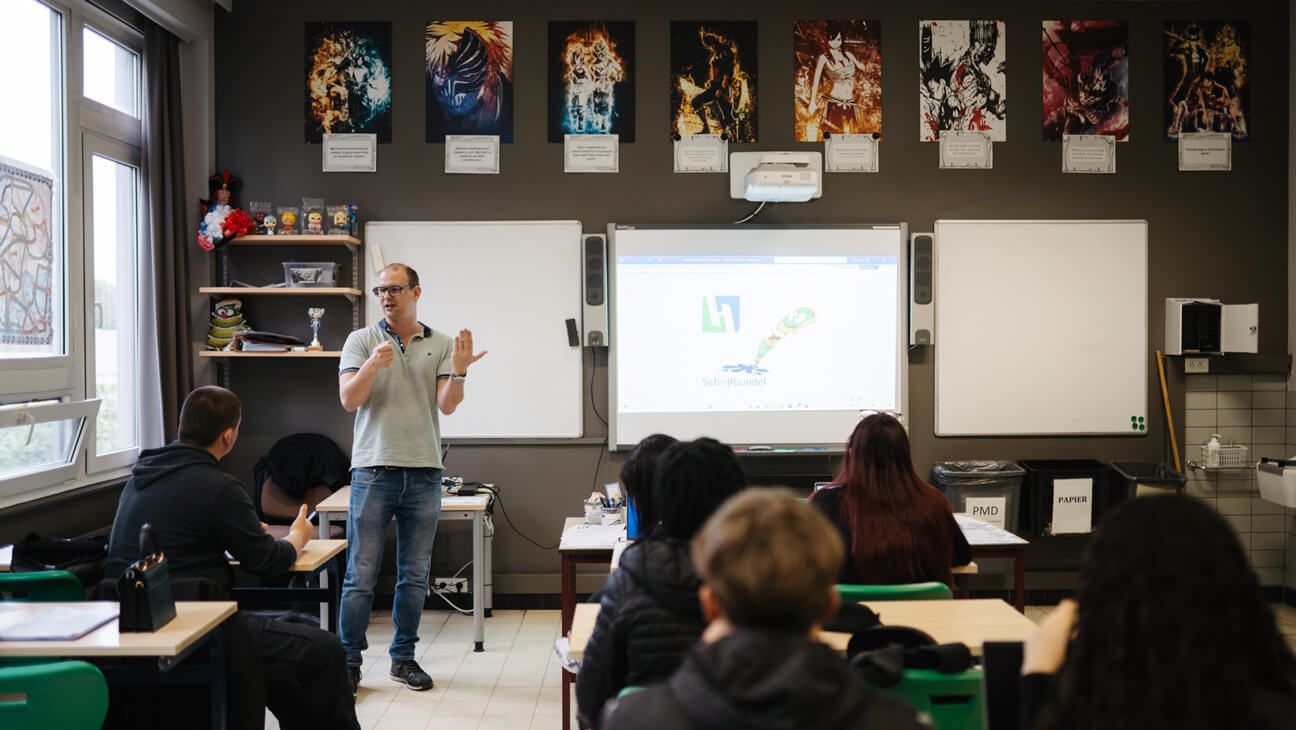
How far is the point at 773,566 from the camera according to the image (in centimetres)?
104

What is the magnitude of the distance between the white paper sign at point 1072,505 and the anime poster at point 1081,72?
2034mm

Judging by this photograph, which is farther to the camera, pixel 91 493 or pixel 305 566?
pixel 91 493

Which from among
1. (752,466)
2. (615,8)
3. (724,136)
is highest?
(615,8)

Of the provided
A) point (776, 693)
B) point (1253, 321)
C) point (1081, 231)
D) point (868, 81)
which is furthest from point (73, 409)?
point (1253, 321)

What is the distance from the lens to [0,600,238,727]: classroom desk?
1856 mm

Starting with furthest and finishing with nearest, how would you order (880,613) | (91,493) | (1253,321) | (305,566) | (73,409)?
1. (1253,321)
2. (91,493)
3. (73,409)
4. (305,566)
5. (880,613)

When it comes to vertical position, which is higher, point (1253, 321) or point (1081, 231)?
point (1081, 231)

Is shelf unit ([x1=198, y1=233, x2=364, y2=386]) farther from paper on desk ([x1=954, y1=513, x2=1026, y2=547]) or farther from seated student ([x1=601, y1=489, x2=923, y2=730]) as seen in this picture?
seated student ([x1=601, y1=489, x2=923, y2=730])

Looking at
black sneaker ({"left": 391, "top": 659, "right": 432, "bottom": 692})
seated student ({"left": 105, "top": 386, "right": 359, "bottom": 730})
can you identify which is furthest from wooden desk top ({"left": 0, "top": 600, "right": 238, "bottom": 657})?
black sneaker ({"left": 391, "top": 659, "right": 432, "bottom": 692})

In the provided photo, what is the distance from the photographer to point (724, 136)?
4801 mm

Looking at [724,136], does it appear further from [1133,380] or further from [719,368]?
→ [1133,380]

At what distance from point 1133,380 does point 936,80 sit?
2.10m

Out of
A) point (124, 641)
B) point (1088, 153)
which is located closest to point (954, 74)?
point (1088, 153)

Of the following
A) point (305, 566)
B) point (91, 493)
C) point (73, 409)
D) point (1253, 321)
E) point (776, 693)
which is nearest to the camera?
point (776, 693)
